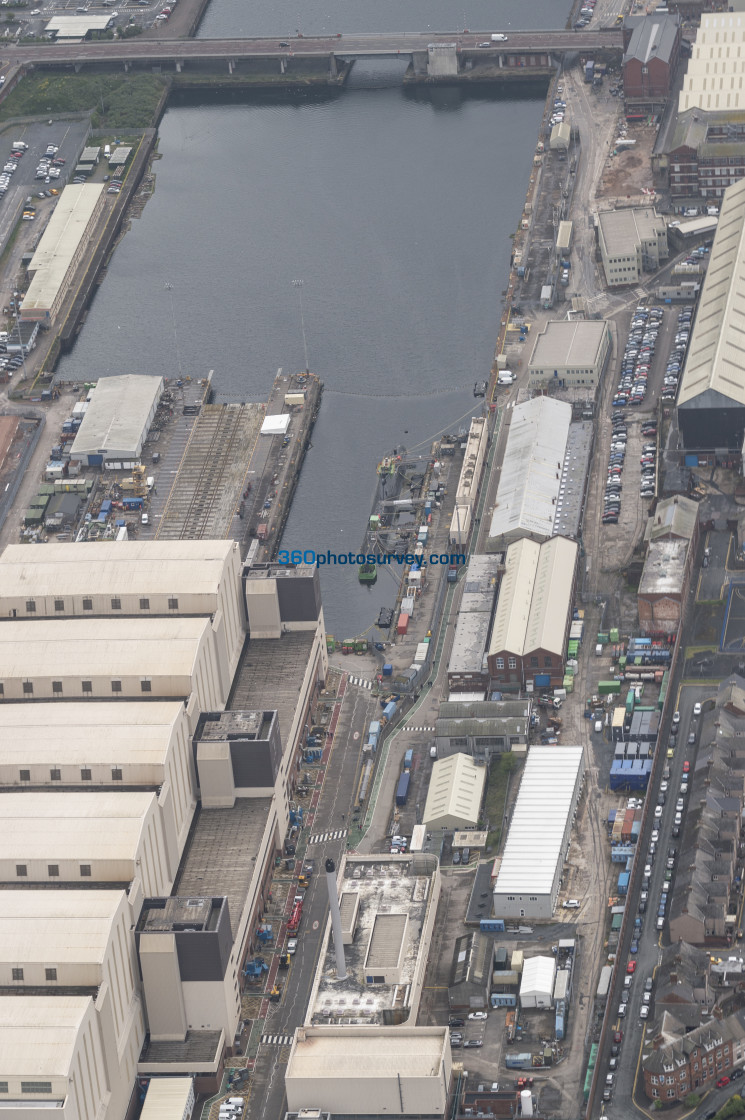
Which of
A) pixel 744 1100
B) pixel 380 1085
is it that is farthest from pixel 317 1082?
pixel 744 1100

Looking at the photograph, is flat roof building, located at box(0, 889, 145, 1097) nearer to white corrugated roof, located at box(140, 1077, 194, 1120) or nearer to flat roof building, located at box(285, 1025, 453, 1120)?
white corrugated roof, located at box(140, 1077, 194, 1120)

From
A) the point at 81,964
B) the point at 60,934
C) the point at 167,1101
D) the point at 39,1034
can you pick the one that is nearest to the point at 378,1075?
the point at 167,1101

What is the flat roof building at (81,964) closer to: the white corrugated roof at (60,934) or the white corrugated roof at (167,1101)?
the white corrugated roof at (60,934)

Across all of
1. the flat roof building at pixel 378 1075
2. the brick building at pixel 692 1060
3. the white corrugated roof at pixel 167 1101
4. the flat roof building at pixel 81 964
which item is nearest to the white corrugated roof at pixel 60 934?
the flat roof building at pixel 81 964

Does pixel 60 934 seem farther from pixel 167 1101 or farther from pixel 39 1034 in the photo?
pixel 167 1101

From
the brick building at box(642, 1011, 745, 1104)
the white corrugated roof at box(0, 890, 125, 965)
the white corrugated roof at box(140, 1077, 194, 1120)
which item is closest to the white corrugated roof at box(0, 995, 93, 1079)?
the white corrugated roof at box(0, 890, 125, 965)
